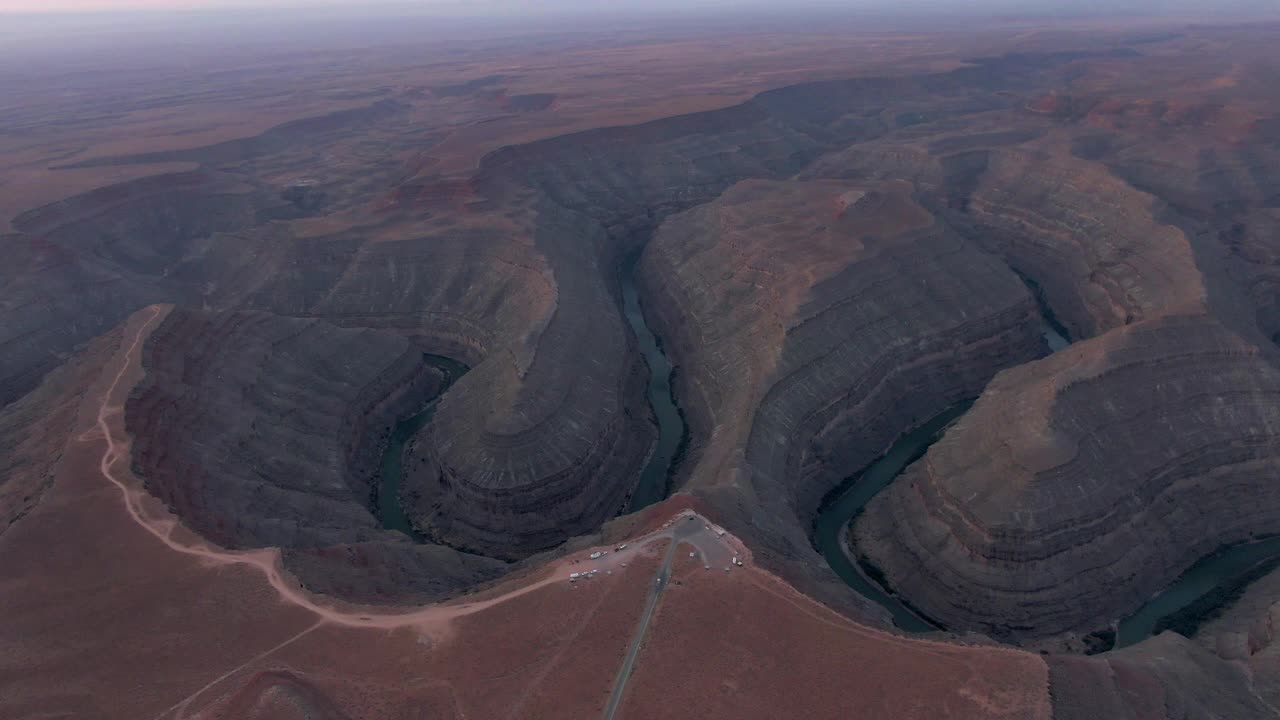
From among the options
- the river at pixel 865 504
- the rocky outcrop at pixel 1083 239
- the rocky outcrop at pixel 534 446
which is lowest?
the river at pixel 865 504

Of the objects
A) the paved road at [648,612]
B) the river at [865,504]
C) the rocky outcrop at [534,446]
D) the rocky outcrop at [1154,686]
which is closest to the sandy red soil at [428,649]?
the paved road at [648,612]

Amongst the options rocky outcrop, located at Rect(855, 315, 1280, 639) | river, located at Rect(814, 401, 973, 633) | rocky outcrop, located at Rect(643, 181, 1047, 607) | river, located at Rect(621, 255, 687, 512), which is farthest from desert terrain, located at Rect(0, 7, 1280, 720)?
river, located at Rect(621, 255, 687, 512)

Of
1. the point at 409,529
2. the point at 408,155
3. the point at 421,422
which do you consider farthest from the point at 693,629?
the point at 408,155

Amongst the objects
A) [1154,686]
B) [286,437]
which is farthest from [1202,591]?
[286,437]

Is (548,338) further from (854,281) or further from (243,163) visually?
(243,163)

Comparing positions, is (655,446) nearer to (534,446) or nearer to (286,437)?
(534,446)

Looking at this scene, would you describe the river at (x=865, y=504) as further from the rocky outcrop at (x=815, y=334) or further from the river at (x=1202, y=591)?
the river at (x=1202, y=591)

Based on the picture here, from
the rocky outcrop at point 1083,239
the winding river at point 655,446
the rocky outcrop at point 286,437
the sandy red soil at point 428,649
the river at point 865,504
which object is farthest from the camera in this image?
the rocky outcrop at point 1083,239

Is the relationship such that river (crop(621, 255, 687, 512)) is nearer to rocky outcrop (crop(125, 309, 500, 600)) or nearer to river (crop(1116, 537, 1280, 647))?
rocky outcrop (crop(125, 309, 500, 600))
